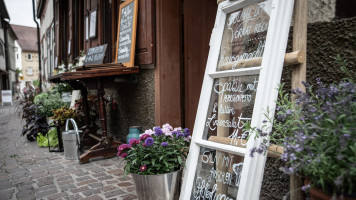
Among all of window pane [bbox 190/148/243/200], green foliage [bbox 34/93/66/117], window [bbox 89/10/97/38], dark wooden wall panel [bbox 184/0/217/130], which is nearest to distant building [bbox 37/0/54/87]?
window [bbox 89/10/97/38]

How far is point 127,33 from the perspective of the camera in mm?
4164

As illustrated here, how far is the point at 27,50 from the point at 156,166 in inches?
2000

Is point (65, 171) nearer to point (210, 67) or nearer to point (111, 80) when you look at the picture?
point (111, 80)

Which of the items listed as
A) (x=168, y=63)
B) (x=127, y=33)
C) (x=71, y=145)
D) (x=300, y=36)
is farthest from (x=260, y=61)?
(x=71, y=145)

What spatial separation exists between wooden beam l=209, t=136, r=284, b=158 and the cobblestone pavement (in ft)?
3.94

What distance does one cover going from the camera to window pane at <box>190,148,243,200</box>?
166cm

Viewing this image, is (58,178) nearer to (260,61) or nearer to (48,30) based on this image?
(260,61)

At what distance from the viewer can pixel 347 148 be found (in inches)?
40.5

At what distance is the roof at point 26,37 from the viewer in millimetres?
45219

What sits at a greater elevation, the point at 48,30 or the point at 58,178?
the point at 48,30

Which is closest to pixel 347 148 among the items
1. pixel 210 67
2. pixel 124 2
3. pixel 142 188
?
pixel 210 67

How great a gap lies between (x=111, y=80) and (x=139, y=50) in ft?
1.99

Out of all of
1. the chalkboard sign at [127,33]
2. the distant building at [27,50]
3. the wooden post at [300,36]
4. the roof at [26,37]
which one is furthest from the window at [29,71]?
the wooden post at [300,36]

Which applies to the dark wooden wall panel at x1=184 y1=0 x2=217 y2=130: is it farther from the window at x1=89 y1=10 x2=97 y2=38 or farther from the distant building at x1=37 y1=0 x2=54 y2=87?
the distant building at x1=37 y1=0 x2=54 y2=87
